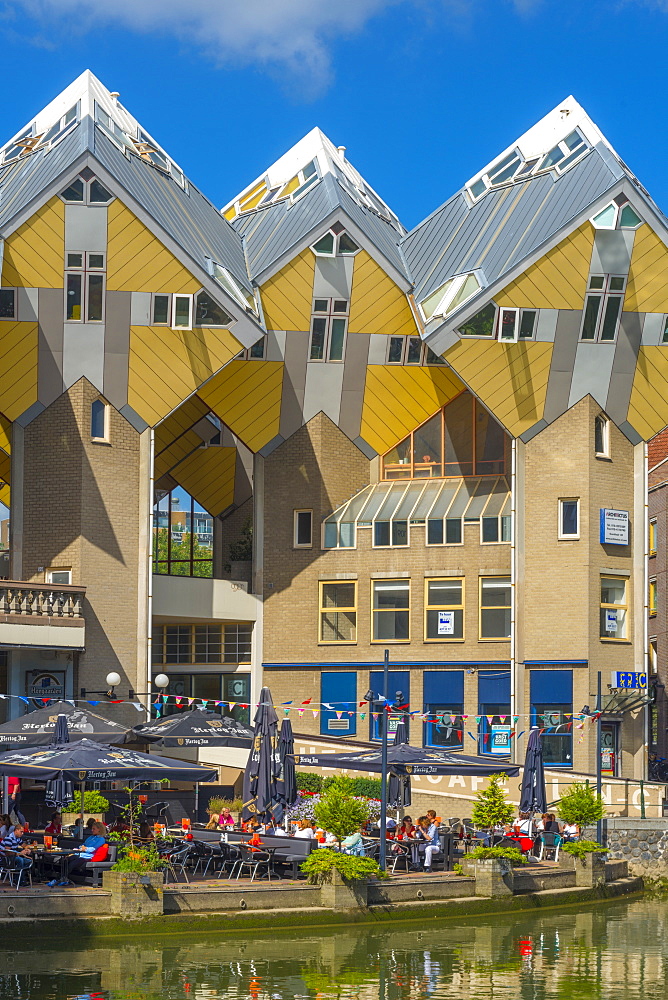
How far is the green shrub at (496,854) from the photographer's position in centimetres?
3114

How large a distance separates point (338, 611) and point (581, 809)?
15.7 m

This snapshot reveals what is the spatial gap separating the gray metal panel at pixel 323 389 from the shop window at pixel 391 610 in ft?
20.0

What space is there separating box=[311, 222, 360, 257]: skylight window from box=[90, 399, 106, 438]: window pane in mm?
8868

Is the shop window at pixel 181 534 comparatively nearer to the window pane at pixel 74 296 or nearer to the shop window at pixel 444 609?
the shop window at pixel 444 609

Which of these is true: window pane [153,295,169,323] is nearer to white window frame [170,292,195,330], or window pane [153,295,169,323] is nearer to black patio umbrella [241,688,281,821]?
white window frame [170,292,195,330]

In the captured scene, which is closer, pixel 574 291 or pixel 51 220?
pixel 51 220

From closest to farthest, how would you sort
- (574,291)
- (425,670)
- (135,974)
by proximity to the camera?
(135,974), (574,291), (425,670)

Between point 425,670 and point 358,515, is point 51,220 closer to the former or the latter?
point 358,515

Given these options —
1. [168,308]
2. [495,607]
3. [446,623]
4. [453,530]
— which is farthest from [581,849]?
[168,308]

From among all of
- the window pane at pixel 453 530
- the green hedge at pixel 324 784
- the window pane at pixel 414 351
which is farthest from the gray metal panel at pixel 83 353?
the green hedge at pixel 324 784

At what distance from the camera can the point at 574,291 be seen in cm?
4572

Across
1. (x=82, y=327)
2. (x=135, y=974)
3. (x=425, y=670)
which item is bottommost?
(x=135, y=974)

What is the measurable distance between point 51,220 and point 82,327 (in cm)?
341

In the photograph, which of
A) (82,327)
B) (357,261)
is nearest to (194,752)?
(82,327)
